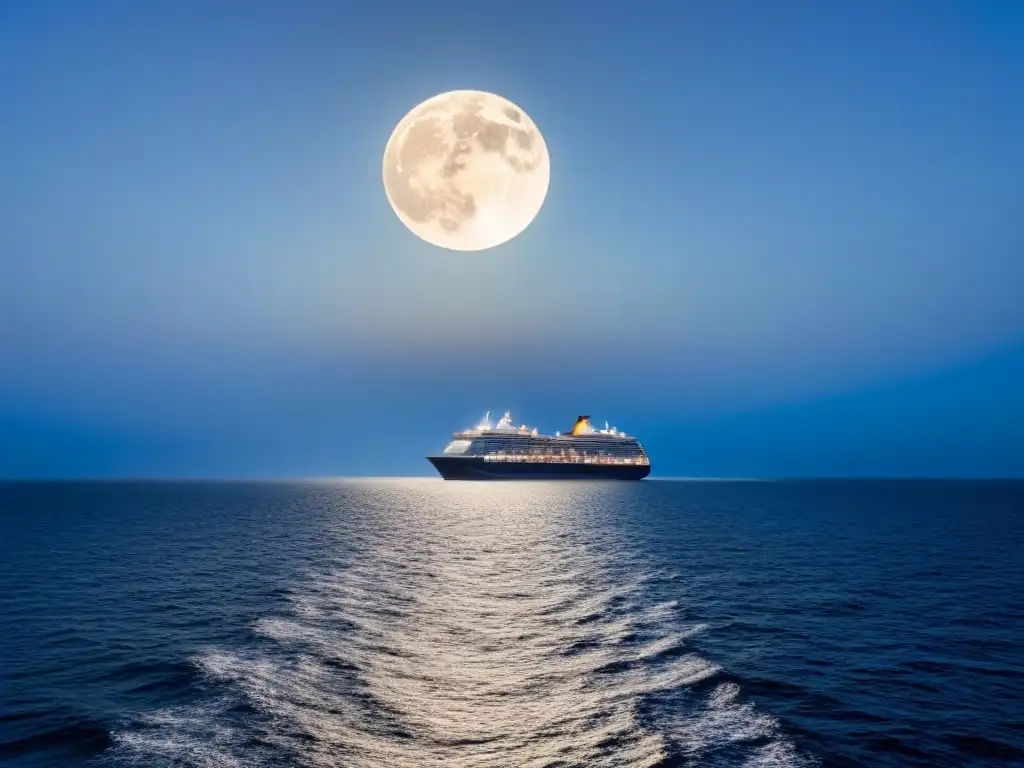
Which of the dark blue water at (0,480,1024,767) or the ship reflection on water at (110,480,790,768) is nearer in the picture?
the ship reflection on water at (110,480,790,768)

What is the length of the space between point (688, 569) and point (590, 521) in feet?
128

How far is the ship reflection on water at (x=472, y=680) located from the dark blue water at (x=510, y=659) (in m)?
0.11

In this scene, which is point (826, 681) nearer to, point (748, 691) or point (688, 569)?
point (748, 691)

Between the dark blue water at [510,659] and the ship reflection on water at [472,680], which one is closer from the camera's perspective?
the ship reflection on water at [472,680]

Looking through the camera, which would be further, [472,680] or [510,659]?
[510,659]

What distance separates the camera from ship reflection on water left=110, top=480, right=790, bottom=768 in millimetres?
15617

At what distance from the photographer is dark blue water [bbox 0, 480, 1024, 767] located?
15906 mm

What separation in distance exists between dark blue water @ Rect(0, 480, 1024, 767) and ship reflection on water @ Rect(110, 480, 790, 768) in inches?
4.3

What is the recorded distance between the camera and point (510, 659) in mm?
23078

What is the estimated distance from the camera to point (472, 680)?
68.2 ft

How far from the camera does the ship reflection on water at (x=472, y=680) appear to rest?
15.6 meters

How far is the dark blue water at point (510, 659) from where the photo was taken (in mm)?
15906

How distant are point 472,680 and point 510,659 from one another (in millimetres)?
2632

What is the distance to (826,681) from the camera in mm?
21125
